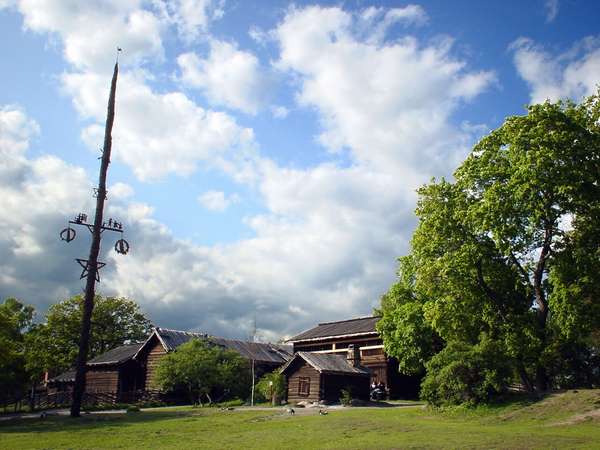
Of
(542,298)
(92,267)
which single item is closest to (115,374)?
(92,267)

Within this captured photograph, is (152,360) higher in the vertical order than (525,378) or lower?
higher

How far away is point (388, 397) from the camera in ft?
149

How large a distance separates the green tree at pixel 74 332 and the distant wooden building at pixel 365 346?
32.2 metres

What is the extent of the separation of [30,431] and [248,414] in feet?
40.3

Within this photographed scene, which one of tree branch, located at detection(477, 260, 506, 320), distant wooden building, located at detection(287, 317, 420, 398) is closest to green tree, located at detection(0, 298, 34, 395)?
distant wooden building, located at detection(287, 317, 420, 398)

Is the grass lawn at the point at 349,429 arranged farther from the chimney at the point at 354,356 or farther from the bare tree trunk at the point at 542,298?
the chimney at the point at 354,356

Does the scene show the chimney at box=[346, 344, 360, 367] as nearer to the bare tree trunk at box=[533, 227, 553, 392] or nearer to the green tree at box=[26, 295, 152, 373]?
the bare tree trunk at box=[533, 227, 553, 392]

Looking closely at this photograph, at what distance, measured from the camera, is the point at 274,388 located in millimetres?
40562

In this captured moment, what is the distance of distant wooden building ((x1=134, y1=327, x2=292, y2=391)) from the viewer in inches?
1989

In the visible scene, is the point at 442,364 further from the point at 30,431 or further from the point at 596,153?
the point at 30,431

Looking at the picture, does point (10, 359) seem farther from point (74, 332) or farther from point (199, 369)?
point (74, 332)

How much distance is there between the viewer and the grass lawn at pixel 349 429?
695 inches

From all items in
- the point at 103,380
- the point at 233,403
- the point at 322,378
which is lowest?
the point at 233,403

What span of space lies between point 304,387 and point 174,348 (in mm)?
15024
